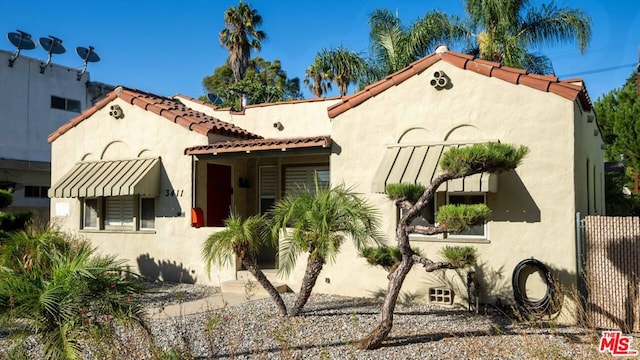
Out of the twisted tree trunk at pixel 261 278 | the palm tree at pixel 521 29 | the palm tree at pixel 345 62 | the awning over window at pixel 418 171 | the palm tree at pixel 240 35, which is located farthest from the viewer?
the palm tree at pixel 240 35

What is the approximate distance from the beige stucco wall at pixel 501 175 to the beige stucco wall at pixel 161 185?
4.36m

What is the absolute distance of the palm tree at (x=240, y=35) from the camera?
1487 inches

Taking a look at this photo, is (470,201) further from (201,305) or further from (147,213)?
(147,213)

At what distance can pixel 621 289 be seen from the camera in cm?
920

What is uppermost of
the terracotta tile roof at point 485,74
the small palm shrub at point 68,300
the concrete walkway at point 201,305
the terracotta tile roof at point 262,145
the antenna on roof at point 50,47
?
the antenna on roof at point 50,47

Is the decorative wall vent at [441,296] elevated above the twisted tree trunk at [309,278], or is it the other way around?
the twisted tree trunk at [309,278]

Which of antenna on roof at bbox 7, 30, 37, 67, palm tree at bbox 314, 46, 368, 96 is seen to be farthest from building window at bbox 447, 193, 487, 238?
antenna on roof at bbox 7, 30, 37, 67

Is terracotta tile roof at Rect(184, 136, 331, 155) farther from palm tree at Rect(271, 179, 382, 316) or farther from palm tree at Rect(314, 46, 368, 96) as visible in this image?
palm tree at Rect(314, 46, 368, 96)

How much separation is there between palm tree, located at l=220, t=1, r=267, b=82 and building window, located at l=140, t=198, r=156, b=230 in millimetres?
24222

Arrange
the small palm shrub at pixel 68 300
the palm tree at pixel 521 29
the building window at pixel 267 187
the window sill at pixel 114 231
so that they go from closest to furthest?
the small palm shrub at pixel 68 300 → the window sill at pixel 114 231 → the building window at pixel 267 187 → the palm tree at pixel 521 29

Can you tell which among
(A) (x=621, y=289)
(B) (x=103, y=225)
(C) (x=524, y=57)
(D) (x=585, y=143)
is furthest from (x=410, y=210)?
(C) (x=524, y=57)

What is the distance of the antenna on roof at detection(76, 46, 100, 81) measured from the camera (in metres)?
28.6

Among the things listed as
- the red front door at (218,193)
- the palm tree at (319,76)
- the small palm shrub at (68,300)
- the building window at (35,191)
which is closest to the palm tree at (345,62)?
the palm tree at (319,76)

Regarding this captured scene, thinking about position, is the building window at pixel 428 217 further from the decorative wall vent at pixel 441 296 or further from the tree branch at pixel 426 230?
the tree branch at pixel 426 230
